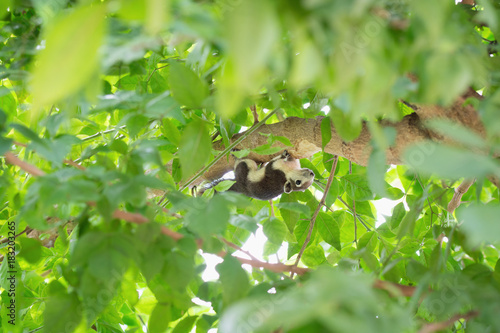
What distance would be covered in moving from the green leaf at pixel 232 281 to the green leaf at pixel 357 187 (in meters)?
1.06

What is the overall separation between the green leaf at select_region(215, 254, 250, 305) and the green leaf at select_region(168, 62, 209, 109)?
0.36m

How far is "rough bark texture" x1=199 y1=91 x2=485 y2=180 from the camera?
117 centimetres

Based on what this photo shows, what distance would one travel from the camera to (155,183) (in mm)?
828

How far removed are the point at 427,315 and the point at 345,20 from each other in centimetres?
117

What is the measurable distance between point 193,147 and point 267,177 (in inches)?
90.1

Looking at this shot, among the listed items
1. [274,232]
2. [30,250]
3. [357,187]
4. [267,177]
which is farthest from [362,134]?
[267,177]

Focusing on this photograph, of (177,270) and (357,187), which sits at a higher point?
(177,270)

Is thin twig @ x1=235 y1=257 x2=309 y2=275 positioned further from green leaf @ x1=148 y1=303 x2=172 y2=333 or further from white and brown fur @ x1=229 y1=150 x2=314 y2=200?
white and brown fur @ x1=229 y1=150 x2=314 y2=200

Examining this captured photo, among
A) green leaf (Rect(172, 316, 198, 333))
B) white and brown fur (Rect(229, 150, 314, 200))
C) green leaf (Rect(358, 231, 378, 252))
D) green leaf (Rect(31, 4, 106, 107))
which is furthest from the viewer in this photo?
white and brown fur (Rect(229, 150, 314, 200))

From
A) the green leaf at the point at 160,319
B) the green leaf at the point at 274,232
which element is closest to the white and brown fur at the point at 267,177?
the green leaf at the point at 274,232

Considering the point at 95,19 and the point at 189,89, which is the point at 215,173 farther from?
the point at 95,19

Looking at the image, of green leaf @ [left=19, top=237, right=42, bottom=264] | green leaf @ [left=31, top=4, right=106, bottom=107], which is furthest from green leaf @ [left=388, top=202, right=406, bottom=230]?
green leaf @ [left=31, top=4, right=106, bottom=107]

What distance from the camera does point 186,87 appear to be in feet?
3.04

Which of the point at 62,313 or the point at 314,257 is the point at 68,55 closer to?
the point at 62,313
